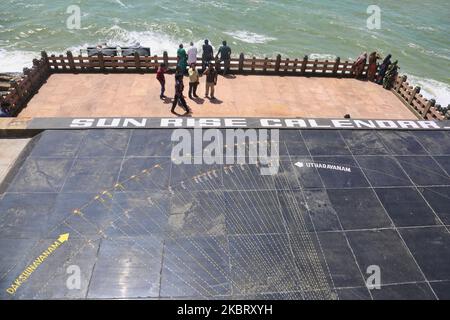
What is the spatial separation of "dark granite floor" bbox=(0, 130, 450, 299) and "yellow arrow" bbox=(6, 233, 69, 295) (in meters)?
0.10

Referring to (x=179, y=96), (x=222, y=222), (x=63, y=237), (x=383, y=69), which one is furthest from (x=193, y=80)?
(x=383, y=69)

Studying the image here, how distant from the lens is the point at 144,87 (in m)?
18.4

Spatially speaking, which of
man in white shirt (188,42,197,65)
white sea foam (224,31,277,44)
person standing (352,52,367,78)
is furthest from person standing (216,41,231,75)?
white sea foam (224,31,277,44)

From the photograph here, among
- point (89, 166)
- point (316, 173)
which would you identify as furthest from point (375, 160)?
point (89, 166)

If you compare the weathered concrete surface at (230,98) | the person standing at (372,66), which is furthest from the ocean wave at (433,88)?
the weathered concrete surface at (230,98)

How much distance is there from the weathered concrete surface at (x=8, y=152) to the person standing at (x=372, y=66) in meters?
17.8

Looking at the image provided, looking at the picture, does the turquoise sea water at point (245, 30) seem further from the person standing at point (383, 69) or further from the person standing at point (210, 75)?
the person standing at point (210, 75)

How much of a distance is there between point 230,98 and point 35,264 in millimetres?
11981

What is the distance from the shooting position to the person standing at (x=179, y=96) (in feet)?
49.1

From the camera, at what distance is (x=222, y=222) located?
385 inches

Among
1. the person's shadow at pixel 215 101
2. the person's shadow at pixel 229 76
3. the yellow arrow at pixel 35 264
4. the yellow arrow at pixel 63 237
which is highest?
the person's shadow at pixel 229 76

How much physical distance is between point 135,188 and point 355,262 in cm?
654

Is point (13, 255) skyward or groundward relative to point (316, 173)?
groundward

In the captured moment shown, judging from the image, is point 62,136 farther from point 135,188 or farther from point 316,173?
point 316,173
